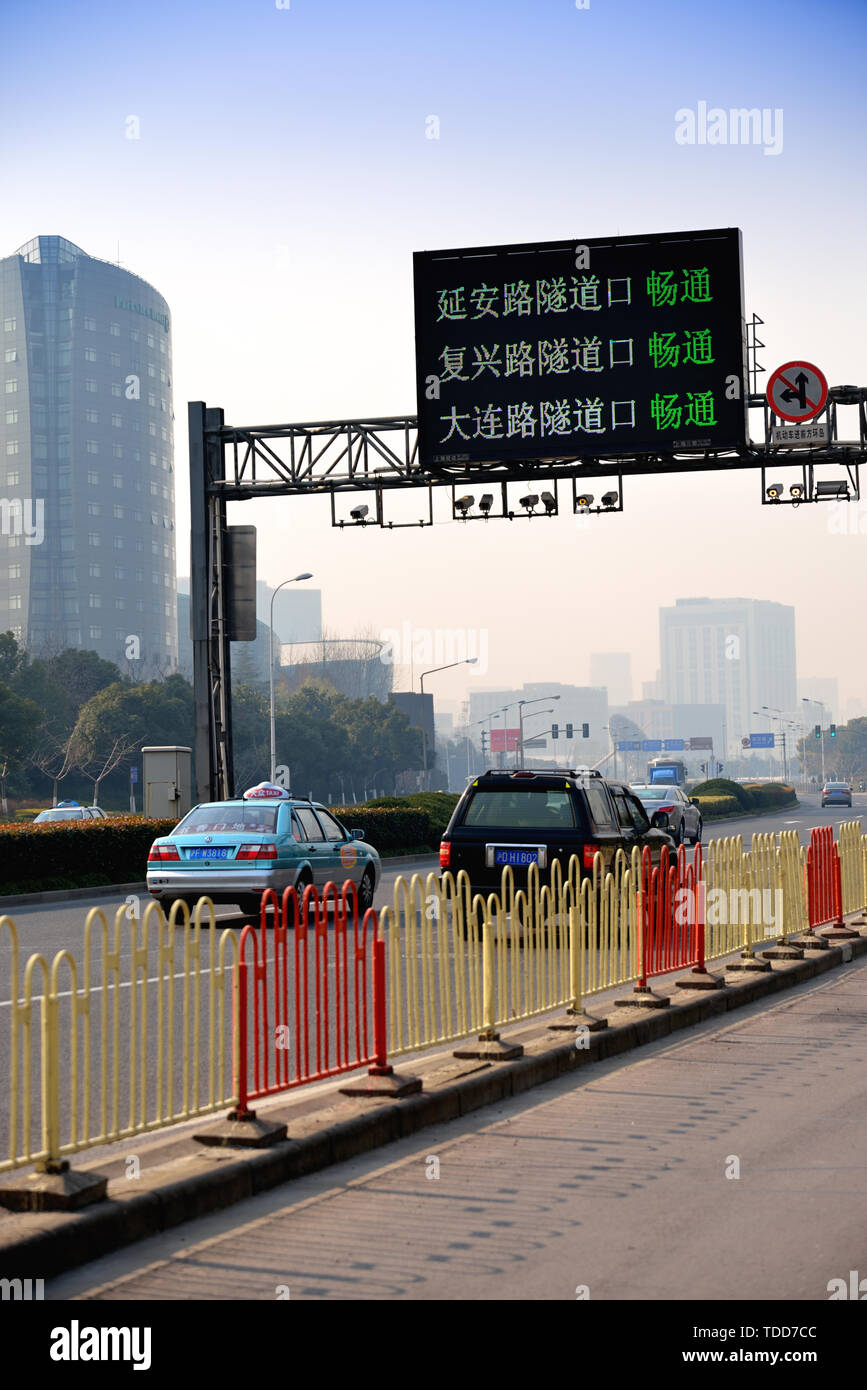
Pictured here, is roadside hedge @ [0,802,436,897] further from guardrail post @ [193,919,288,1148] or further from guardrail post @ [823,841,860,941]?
guardrail post @ [193,919,288,1148]

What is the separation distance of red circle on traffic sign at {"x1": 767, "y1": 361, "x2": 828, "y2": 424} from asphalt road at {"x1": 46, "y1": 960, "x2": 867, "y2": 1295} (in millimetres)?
18609

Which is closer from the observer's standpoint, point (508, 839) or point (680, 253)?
point (508, 839)

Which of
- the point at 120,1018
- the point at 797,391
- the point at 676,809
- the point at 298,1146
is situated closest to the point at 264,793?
the point at 797,391

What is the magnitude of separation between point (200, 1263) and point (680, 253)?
→ 891 inches

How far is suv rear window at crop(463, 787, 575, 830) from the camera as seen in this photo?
670 inches

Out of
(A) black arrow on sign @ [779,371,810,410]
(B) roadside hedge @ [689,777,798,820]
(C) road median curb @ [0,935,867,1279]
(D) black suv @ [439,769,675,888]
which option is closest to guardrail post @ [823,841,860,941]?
(D) black suv @ [439,769,675,888]

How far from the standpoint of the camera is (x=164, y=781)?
1326 inches

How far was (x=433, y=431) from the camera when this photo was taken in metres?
26.7

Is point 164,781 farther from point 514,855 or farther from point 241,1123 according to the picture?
point 241,1123

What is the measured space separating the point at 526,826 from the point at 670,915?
14.4 ft

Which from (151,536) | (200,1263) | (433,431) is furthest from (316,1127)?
(151,536)

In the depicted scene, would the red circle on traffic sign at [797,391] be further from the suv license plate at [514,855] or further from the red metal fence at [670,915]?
the red metal fence at [670,915]

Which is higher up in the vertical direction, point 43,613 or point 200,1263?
point 43,613
